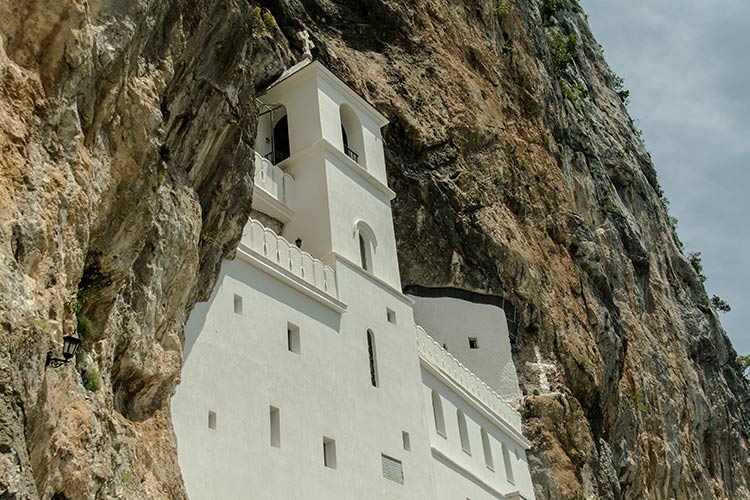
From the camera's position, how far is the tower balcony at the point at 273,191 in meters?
22.5

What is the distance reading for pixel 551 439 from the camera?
29766 millimetres

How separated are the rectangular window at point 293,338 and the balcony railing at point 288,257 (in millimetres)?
1205

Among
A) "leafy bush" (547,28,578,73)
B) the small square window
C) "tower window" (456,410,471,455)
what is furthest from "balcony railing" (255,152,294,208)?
"leafy bush" (547,28,578,73)

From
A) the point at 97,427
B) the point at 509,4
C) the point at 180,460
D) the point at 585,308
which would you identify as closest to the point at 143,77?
the point at 97,427

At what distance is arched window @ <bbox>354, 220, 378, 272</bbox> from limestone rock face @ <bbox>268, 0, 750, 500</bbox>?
5.11 metres

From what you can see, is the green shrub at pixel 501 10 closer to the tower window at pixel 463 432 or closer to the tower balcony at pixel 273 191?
the tower balcony at pixel 273 191

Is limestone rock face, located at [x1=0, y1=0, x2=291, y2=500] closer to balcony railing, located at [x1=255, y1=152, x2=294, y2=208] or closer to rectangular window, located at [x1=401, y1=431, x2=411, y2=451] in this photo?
balcony railing, located at [x1=255, y1=152, x2=294, y2=208]

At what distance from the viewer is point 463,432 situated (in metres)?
25.6

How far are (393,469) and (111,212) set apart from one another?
10.7 metres

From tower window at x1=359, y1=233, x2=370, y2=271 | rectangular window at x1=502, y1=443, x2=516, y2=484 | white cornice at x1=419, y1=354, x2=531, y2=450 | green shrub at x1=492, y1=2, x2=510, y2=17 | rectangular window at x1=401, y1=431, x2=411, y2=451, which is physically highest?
green shrub at x1=492, y1=2, x2=510, y2=17

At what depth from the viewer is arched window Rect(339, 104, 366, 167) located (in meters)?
26.0

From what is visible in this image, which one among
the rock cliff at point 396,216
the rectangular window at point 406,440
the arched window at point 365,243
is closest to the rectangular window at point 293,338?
the rectangular window at point 406,440

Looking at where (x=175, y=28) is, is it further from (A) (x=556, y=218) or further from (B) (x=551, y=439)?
(A) (x=556, y=218)

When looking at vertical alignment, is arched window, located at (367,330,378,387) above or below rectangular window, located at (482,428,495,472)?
above
